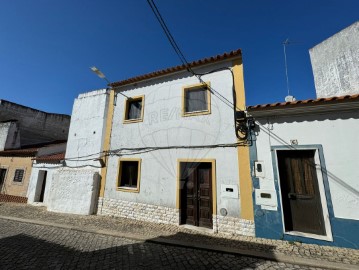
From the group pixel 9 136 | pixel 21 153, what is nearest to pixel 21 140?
pixel 9 136

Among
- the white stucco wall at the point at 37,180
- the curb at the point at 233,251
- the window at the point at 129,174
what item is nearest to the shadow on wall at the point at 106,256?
the curb at the point at 233,251

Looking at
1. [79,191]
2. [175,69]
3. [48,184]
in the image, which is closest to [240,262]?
[175,69]

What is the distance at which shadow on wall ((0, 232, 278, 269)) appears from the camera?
3.88 m

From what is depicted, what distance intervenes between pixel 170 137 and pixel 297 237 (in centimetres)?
529

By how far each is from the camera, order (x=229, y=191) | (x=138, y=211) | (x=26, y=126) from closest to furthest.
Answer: (x=229, y=191), (x=138, y=211), (x=26, y=126)

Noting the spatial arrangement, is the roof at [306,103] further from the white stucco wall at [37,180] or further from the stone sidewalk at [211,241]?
the white stucco wall at [37,180]

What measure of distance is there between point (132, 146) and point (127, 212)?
2.90 meters

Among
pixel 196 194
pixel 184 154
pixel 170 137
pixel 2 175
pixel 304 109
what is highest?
pixel 304 109

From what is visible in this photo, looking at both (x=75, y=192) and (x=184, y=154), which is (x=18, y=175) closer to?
(x=75, y=192)

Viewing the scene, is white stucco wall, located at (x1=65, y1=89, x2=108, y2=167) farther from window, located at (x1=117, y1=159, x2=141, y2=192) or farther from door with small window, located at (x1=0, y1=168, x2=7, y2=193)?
door with small window, located at (x1=0, y1=168, x2=7, y2=193)

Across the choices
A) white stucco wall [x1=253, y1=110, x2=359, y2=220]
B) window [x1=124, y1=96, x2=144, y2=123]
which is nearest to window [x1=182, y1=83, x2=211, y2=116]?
window [x1=124, y1=96, x2=144, y2=123]

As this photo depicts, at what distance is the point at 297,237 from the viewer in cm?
501

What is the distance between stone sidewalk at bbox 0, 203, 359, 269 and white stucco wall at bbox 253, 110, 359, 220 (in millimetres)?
1188

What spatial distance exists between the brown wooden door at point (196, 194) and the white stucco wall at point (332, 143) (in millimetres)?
1947
